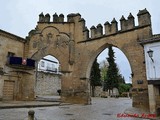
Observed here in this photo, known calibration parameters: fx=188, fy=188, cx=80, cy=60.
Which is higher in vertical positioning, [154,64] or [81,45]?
[81,45]

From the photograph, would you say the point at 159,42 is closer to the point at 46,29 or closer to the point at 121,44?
the point at 121,44

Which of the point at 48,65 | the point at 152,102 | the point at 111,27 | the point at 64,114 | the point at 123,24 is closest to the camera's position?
the point at 64,114

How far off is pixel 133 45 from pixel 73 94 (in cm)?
648

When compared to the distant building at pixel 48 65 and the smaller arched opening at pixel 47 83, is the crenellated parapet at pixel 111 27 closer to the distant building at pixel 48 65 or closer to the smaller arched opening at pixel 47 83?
the smaller arched opening at pixel 47 83

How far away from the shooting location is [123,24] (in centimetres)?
1440

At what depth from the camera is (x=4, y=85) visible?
15805 mm

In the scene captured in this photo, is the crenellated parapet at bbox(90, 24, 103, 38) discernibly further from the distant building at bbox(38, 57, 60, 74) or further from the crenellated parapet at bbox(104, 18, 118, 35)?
the distant building at bbox(38, 57, 60, 74)

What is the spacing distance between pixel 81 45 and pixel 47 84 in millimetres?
17183

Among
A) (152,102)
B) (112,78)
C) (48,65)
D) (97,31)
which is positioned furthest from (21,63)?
(48,65)

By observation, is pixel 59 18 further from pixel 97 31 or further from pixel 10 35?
pixel 10 35

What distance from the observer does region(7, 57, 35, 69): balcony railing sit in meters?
16.1

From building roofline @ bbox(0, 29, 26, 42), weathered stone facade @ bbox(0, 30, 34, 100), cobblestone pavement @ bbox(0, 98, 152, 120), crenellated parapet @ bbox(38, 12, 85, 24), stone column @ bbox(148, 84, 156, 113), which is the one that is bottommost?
cobblestone pavement @ bbox(0, 98, 152, 120)

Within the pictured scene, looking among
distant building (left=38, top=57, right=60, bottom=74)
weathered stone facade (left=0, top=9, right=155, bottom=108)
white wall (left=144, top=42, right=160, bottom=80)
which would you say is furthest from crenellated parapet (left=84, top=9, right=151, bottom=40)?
distant building (left=38, top=57, right=60, bottom=74)

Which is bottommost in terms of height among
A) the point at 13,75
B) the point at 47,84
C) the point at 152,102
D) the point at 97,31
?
the point at 152,102
